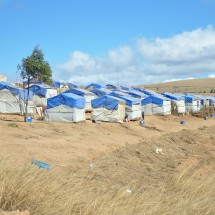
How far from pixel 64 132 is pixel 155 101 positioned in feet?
67.0

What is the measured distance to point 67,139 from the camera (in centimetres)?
2205

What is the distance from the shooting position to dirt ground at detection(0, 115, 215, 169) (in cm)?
1638

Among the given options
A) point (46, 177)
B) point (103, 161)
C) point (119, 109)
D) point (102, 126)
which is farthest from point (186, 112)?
point (46, 177)

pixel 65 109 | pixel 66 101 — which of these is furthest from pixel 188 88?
pixel 65 109

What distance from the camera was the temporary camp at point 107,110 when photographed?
32.5 metres

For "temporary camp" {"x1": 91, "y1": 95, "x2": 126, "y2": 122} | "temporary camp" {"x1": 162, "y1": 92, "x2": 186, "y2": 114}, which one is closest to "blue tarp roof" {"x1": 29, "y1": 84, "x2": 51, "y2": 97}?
"temporary camp" {"x1": 91, "y1": 95, "x2": 126, "y2": 122}

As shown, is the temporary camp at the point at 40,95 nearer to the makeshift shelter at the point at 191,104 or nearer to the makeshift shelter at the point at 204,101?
the makeshift shelter at the point at 191,104

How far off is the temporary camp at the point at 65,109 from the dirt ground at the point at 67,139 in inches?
34.1

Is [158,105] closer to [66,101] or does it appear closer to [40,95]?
[40,95]

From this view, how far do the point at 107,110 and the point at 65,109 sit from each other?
489cm

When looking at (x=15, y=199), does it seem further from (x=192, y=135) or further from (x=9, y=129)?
(x=192, y=135)

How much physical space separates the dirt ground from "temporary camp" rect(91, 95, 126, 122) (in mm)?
1461

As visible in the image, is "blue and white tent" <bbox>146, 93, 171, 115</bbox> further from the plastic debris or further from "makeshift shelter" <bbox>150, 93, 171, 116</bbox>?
the plastic debris

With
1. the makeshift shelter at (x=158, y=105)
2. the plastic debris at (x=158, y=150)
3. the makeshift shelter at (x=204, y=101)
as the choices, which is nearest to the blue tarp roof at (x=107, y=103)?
the plastic debris at (x=158, y=150)
